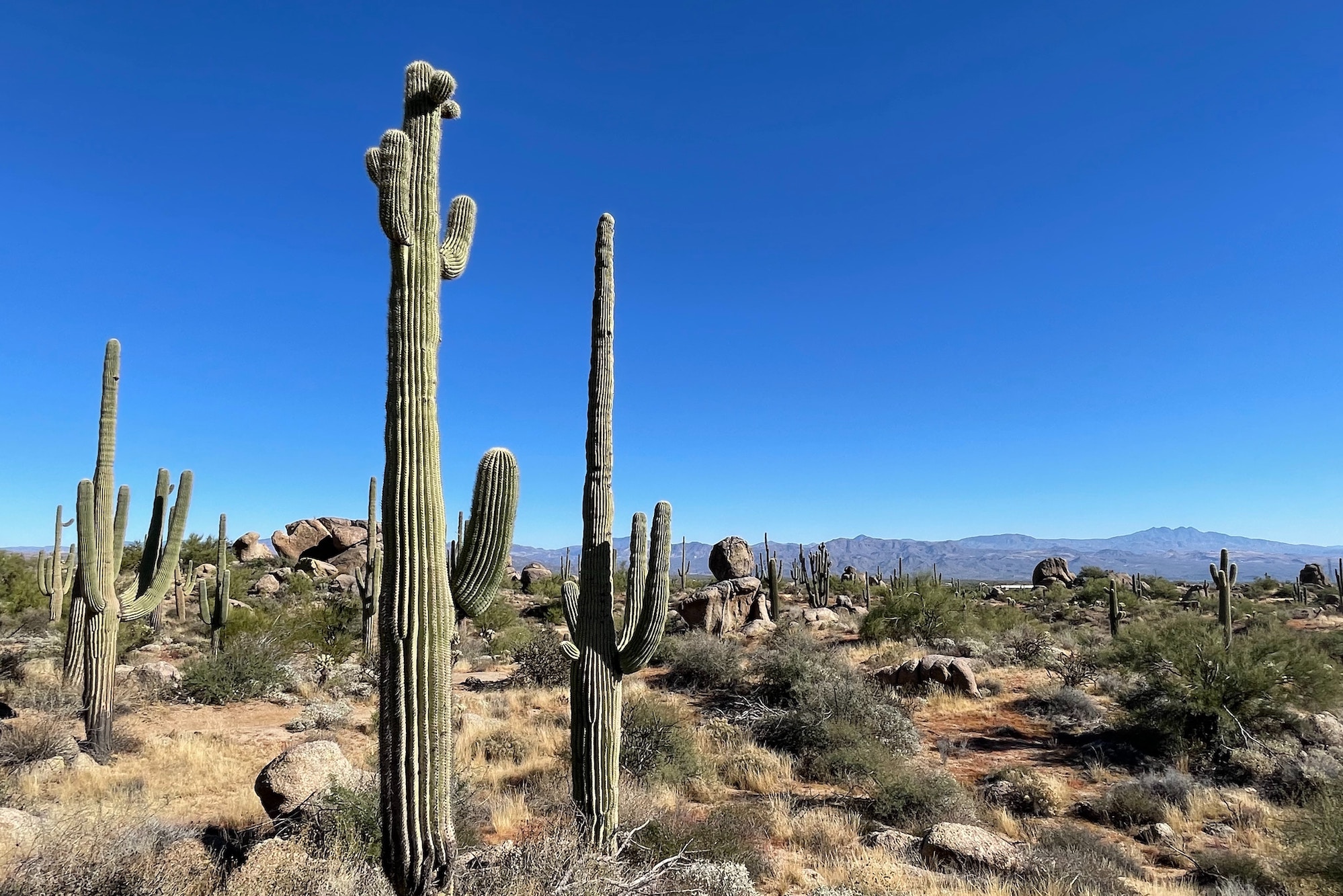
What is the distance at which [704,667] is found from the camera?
49.7ft

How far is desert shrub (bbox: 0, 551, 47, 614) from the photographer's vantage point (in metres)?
19.3

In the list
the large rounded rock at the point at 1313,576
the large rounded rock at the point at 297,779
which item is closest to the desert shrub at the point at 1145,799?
the large rounded rock at the point at 297,779

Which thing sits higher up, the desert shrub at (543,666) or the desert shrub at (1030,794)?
the desert shrub at (543,666)

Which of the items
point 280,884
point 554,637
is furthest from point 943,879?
point 554,637

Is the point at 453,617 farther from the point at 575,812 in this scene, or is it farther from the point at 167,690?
the point at 167,690

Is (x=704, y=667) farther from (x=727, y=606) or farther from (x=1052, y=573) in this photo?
(x=1052, y=573)

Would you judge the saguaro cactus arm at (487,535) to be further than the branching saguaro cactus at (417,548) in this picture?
Yes

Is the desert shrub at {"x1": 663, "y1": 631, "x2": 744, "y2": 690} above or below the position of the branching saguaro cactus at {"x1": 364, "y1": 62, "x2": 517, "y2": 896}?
below

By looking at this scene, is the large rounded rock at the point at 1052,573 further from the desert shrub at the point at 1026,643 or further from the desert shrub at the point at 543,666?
the desert shrub at the point at 543,666

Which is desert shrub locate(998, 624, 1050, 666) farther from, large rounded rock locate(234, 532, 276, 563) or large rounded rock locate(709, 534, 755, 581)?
large rounded rock locate(234, 532, 276, 563)

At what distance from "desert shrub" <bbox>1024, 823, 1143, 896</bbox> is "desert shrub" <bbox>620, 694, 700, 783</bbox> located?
4064 millimetres

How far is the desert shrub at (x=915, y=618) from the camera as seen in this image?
20000mm

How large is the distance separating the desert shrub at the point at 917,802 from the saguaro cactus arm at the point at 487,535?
573cm

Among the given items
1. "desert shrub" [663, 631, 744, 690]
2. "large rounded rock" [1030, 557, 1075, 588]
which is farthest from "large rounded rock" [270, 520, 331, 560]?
"large rounded rock" [1030, 557, 1075, 588]
